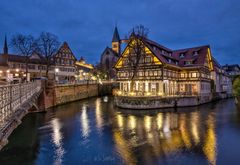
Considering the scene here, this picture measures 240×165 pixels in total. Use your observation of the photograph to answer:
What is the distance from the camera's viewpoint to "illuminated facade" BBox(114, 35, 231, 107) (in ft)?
119

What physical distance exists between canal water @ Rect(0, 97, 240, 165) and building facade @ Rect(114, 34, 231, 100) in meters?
13.1

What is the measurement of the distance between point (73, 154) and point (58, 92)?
26696 mm

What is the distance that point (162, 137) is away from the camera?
1669cm

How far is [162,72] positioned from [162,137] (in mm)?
20580

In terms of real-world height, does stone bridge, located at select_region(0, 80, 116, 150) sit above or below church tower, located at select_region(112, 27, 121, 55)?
below

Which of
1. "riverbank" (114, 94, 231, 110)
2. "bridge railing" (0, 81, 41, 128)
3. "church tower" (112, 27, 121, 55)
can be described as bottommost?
"riverbank" (114, 94, 231, 110)

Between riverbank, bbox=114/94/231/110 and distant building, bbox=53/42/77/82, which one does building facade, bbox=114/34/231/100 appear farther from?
distant building, bbox=53/42/77/82

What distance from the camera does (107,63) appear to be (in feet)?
299

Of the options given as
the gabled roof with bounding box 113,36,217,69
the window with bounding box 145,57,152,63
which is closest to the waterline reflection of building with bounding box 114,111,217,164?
the window with bounding box 145,57,152,63

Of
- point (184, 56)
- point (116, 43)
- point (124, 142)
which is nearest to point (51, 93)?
point (124, 142)

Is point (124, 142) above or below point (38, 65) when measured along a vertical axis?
below

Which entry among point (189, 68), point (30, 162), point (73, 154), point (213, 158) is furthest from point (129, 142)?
point (189, 68)

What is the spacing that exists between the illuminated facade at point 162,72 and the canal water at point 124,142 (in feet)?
42.4

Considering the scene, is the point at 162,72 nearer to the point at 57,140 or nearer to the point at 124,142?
the point at 124,142
